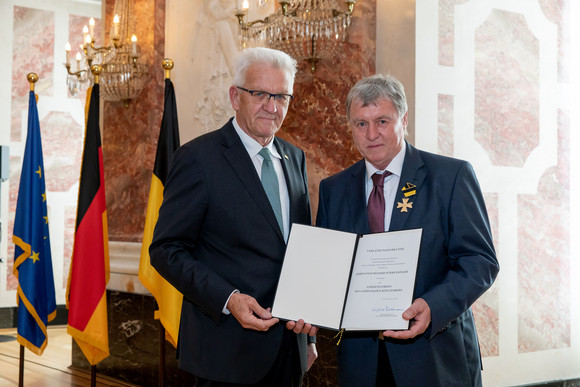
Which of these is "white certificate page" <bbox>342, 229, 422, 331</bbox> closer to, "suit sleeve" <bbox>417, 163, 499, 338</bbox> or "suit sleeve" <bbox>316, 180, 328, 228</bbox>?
"suit sleeve" <bbox>417, 163, 499, 338</bbox>

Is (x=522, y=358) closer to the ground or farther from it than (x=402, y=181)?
closer to the ground

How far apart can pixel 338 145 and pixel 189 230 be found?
2.02m

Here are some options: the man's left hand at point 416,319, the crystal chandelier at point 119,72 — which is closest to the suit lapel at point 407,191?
the man's left hand at point 416,319

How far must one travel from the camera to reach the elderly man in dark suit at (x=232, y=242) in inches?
95.2

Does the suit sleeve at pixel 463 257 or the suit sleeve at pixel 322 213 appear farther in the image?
the suit sleeve at pixel 322 213

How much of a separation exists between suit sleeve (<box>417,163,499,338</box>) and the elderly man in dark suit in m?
0.47

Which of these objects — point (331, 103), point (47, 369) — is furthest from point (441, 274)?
point (47, 369)

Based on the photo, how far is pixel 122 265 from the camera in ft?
19.0

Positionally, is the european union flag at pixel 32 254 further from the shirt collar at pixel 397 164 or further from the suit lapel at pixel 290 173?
the shirt collar at pixel 397 164

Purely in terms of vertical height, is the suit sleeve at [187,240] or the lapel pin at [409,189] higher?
the lapel pin at [409,189]

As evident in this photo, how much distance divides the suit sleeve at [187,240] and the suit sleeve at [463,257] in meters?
0.73

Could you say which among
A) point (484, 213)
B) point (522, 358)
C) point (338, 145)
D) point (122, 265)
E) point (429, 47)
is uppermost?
point (429, 47)

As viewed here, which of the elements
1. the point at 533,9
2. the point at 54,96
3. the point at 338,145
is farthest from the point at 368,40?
the point at 54,96

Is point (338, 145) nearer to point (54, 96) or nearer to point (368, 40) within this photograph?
point (368, 40)
